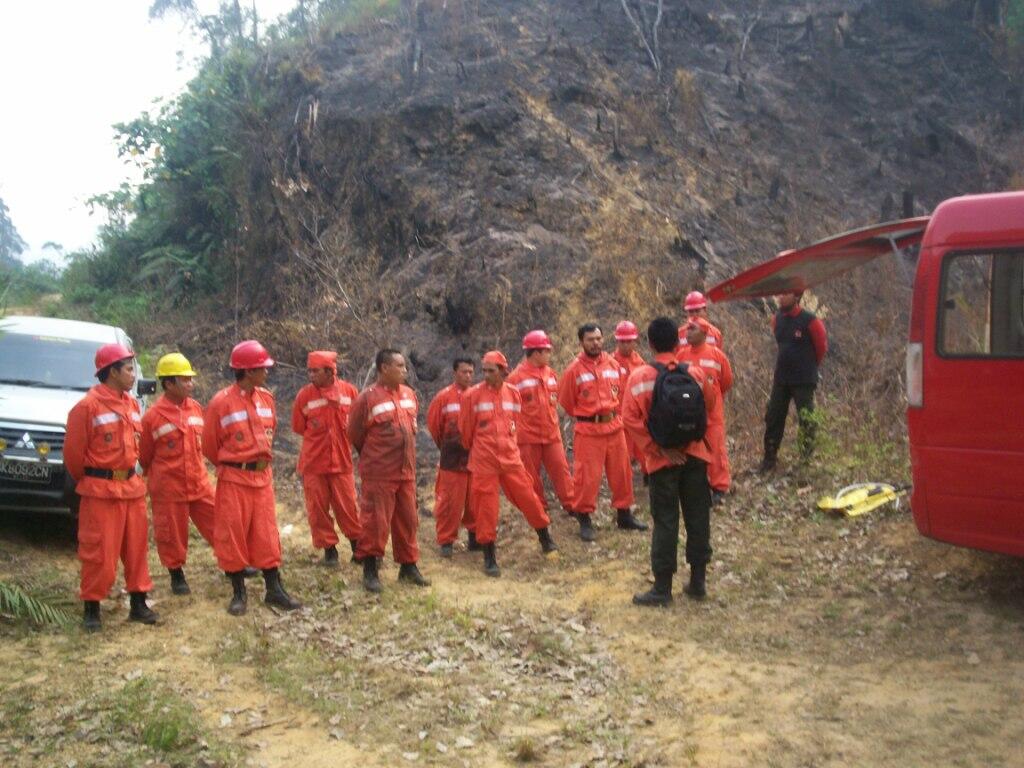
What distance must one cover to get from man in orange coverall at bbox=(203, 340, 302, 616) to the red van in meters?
4.30

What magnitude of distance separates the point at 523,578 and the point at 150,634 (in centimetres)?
296

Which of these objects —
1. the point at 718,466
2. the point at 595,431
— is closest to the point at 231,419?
the point at 595,431

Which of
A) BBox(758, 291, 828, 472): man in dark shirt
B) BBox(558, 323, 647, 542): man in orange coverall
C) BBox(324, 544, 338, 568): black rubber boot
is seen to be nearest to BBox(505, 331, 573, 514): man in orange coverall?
BBox(558, 323, 647, 542): man in orange coverall

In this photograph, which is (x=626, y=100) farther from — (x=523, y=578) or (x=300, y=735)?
(x=300, y=735)

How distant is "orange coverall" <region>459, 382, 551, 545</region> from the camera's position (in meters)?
8.45

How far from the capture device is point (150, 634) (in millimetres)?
6855

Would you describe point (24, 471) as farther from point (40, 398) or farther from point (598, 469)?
point (598, 469)

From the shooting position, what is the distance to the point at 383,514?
7.80 meters

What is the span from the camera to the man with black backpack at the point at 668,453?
22.1 ft

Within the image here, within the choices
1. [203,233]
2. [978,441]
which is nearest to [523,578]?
[978,441]

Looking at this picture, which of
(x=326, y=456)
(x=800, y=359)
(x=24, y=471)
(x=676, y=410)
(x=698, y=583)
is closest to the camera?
(x=676, y=410)

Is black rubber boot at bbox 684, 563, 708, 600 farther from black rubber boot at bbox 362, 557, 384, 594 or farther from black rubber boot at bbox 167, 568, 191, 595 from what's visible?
black rubber boot at bbox 167, 568, 191, 595

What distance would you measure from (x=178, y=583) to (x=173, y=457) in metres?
1.01

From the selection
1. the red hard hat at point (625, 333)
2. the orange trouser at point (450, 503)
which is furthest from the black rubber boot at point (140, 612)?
the red hard hat at point (625, 333)
